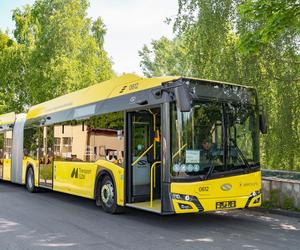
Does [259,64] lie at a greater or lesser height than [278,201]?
greater

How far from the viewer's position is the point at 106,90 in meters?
11.7

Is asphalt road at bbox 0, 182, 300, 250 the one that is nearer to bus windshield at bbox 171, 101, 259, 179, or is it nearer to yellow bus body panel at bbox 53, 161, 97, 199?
yellow bus body panel at bbox 53, 161, 97, 199

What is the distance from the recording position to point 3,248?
23.2 ft

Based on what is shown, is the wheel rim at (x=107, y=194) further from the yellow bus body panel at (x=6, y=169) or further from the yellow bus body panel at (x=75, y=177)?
the yellow bus body panel at (x=6, y=169)

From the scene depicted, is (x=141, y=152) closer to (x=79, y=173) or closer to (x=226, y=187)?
(x=226, y=187)

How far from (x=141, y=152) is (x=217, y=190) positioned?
228cm

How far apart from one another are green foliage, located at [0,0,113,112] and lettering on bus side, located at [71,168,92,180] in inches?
730

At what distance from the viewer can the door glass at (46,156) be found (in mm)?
14602

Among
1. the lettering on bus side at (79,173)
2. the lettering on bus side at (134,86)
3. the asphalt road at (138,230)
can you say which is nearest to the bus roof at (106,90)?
the lettering on bus side at (134,86)

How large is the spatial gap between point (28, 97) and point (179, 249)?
1261 inches

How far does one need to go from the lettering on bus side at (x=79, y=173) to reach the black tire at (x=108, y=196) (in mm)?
808

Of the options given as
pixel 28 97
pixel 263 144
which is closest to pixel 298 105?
pixel 263 144

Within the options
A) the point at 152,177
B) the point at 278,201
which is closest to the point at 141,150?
the point at 152,177

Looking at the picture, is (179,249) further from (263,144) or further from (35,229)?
(263,144)
